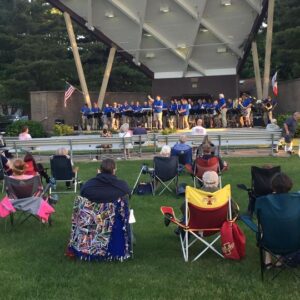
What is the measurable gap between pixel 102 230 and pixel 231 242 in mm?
1437

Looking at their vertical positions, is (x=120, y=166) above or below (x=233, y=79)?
below

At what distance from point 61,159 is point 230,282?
6187mm

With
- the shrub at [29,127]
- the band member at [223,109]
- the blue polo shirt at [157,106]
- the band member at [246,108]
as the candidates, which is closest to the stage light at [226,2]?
the band member at [223,109]

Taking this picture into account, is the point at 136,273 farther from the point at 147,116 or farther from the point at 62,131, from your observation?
the point at 147,116

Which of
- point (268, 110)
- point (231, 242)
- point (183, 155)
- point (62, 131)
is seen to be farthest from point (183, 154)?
point (62, 131)

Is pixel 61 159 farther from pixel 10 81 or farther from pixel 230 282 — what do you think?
pixel 10 81

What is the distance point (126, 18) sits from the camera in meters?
30.9

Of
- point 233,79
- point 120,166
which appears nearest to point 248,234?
point 120,166

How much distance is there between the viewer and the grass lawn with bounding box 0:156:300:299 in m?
4.62

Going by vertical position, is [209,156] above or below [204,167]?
above

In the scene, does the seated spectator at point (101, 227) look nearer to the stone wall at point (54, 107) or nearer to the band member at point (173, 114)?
the band member at point (173, 114)

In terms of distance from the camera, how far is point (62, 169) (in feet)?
34.2

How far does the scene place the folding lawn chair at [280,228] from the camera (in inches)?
193

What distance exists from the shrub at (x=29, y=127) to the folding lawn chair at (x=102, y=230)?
23.4 meters
